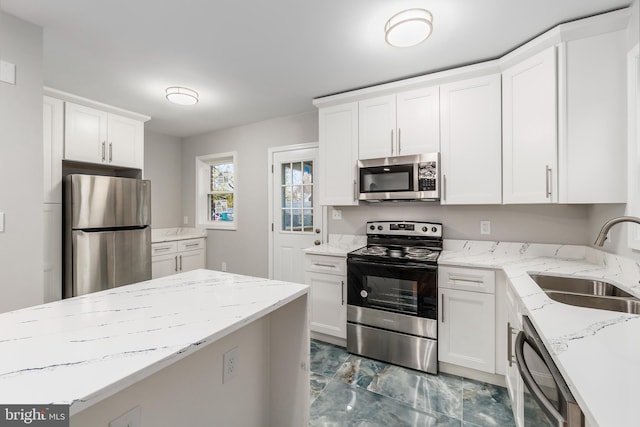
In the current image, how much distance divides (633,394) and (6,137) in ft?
9.77

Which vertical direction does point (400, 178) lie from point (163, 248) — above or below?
above

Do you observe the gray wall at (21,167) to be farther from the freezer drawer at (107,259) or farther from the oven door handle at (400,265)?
the oven door handle at (400,265)

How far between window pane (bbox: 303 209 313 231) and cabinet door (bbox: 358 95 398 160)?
3.46ft

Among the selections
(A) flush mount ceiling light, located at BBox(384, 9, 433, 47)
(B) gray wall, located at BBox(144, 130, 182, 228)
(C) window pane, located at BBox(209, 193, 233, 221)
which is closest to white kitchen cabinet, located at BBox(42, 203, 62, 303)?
(B) gray wall, located at BBox(144, 130, 182, 228)

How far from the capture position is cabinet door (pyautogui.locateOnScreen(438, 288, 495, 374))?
2.01 meters

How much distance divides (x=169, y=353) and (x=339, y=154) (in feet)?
7.87

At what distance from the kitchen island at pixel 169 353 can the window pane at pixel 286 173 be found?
2182mm

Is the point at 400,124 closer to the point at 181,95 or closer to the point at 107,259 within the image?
the point at 181,95

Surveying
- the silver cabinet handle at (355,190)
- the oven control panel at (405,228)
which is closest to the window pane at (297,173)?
the silver cabinet handle at (355,190)

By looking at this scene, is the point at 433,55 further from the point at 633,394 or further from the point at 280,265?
the point at 280,265

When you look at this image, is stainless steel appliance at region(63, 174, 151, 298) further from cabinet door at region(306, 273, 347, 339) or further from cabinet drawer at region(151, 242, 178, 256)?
cabinet door at region(306, 273, 347, 339)

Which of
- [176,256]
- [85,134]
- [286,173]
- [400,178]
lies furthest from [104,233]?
[400,178]

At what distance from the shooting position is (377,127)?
264 centimetres

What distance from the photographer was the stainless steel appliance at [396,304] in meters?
2.16
